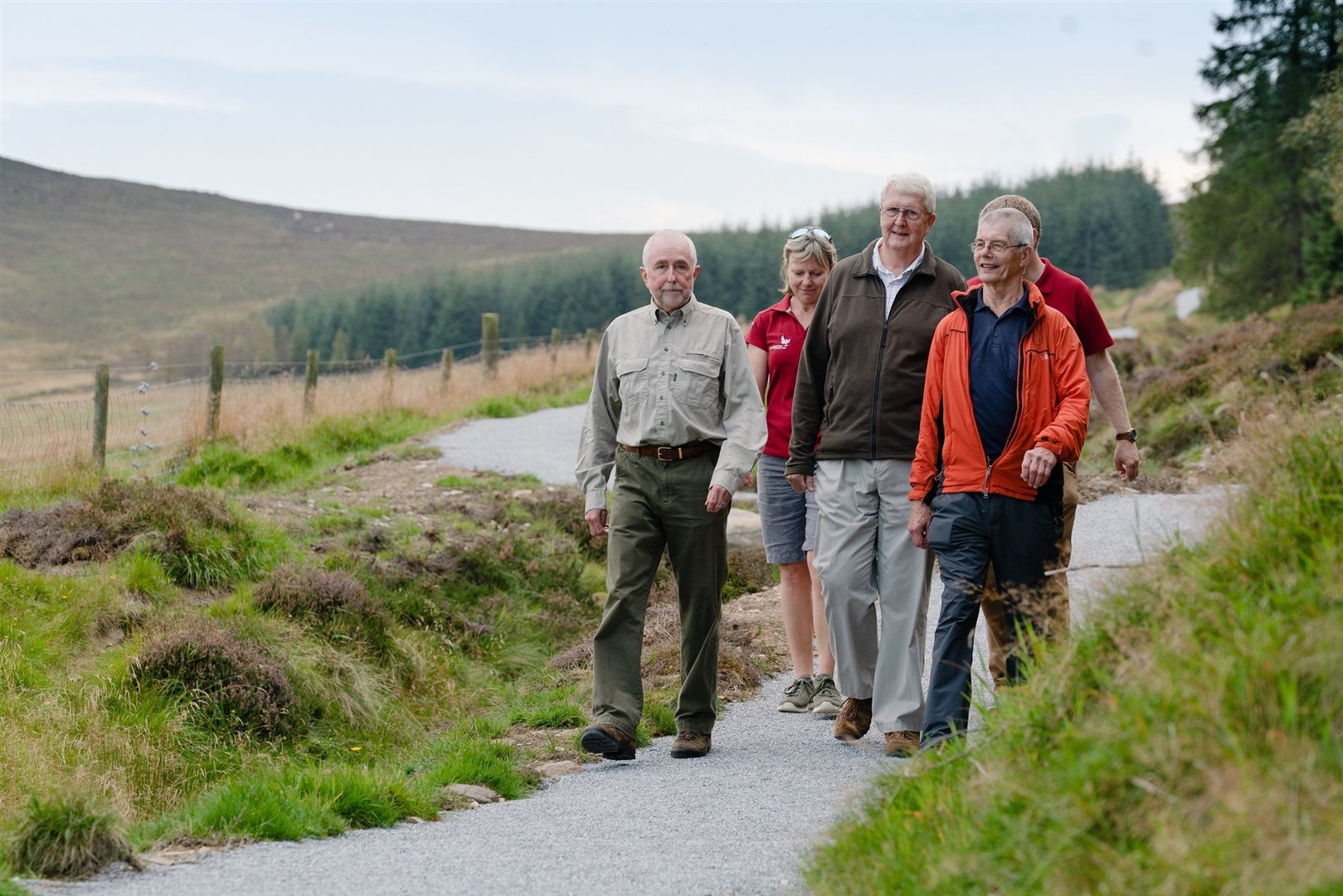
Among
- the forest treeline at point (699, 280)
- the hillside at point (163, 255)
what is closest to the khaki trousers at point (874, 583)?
the forest treeline at point (699, 280)

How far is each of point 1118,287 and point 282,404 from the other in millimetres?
79462

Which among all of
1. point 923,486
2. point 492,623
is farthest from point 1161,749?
point 492,623

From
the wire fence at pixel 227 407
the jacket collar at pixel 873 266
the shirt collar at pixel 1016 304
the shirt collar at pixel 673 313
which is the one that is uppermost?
the jacket collar at pixel 873 266

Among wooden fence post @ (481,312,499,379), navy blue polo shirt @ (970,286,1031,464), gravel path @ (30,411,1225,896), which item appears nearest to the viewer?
gravel path @ (30,411,1225,896)

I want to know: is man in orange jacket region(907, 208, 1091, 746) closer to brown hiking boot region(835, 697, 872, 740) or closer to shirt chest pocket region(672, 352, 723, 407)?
brown hiking boot region(835, 697, 872, 740)

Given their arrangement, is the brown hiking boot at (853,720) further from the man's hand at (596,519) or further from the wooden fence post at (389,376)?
the wooden fence post at (389,376)

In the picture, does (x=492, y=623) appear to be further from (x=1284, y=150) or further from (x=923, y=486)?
(x=1284, y=150)

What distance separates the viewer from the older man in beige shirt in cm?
645

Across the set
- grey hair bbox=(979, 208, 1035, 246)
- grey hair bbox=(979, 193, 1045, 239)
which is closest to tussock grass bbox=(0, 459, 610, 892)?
grey hair bbox=(979, 208, 1035, 246)

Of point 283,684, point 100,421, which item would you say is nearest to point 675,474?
point 283,684

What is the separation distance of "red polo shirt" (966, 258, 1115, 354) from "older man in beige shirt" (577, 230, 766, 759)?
1311 millimetres

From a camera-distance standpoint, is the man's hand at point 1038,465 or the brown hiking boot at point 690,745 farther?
the brown hiking boot at point 690,745

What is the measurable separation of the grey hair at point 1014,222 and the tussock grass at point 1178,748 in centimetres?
154

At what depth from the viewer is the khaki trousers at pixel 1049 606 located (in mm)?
5078
